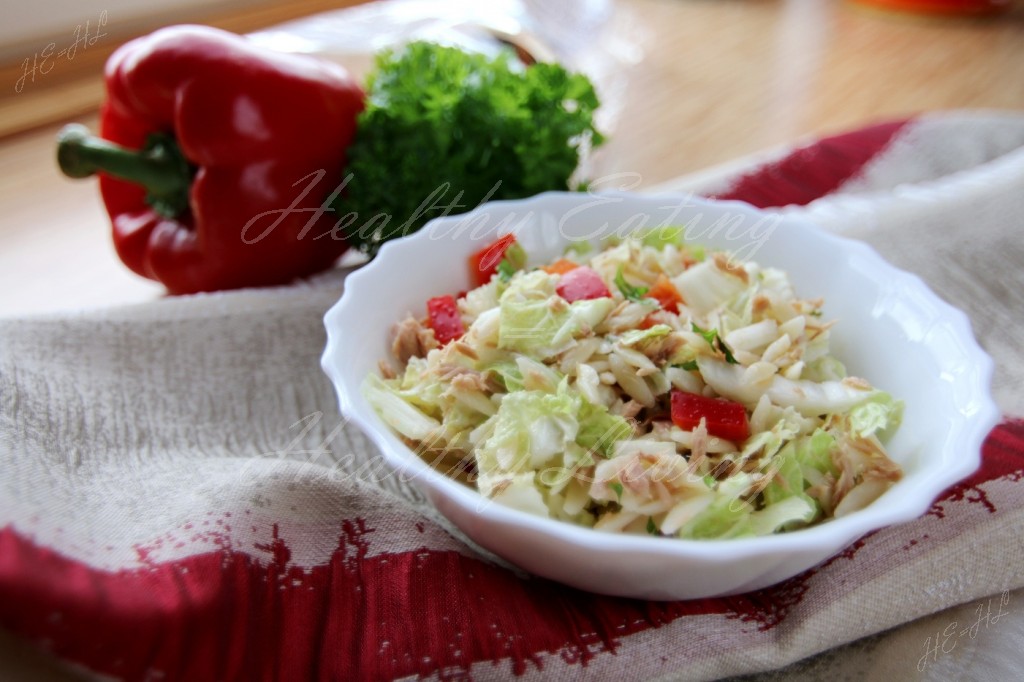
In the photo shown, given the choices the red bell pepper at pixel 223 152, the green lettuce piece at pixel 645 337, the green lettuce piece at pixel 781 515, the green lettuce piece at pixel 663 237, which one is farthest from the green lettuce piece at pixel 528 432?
the red bell pepper at pixel 223 152

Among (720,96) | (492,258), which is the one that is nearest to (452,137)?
(492,258)

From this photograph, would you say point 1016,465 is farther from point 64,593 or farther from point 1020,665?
point 64,593

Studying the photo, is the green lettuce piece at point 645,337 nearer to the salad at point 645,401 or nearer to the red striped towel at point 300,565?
the salad at point 645,401

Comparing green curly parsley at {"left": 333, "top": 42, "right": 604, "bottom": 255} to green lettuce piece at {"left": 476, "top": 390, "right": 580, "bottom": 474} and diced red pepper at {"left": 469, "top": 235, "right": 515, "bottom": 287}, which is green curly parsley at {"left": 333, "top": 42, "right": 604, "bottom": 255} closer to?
diced red pepper at {"left": 469, "top": 235, "right": 515, "bottom": 287}

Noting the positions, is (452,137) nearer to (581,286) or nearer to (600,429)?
(581,286)

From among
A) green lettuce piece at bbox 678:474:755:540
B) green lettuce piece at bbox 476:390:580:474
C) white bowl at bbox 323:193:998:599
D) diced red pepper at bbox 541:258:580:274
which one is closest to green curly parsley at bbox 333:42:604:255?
white bowl at bbox 323:193:998:599

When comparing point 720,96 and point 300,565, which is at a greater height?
point 300,565
